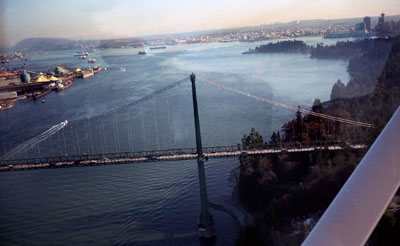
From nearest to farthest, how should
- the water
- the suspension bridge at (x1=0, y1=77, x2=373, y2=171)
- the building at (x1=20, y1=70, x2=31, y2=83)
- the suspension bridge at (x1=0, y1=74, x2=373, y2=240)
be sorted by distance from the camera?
1. the water
2. the suspension bridge at (x1=0, y1=74, x2=373, y2=240)
3. the suspension bridge at (x1=0, y1=77, x2=373, y2=171)
4. the building at (x1=20, y1=70, x2=31, y2=83)

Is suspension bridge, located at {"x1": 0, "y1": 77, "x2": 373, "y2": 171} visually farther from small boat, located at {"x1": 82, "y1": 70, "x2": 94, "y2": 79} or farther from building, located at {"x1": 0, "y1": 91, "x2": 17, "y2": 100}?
small boat, located at {"x1": 82, "y1": 70, "x2": 94, "y2": 79}

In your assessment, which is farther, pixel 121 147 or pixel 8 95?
pixel 8 95

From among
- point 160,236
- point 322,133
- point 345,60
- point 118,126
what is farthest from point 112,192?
point 345,60

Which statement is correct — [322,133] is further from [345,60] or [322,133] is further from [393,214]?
[345,60]

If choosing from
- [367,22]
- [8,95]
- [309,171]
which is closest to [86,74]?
[8,95]

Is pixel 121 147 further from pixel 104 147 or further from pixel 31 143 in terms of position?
pixel 31 143

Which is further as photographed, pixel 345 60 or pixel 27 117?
pixel 345 60

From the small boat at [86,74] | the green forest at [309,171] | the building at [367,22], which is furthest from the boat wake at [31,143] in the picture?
the small boat at [86,74]

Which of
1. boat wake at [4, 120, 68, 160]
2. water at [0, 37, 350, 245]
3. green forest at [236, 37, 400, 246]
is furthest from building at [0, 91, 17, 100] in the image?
green forest at [236, 37, 400, 246]
